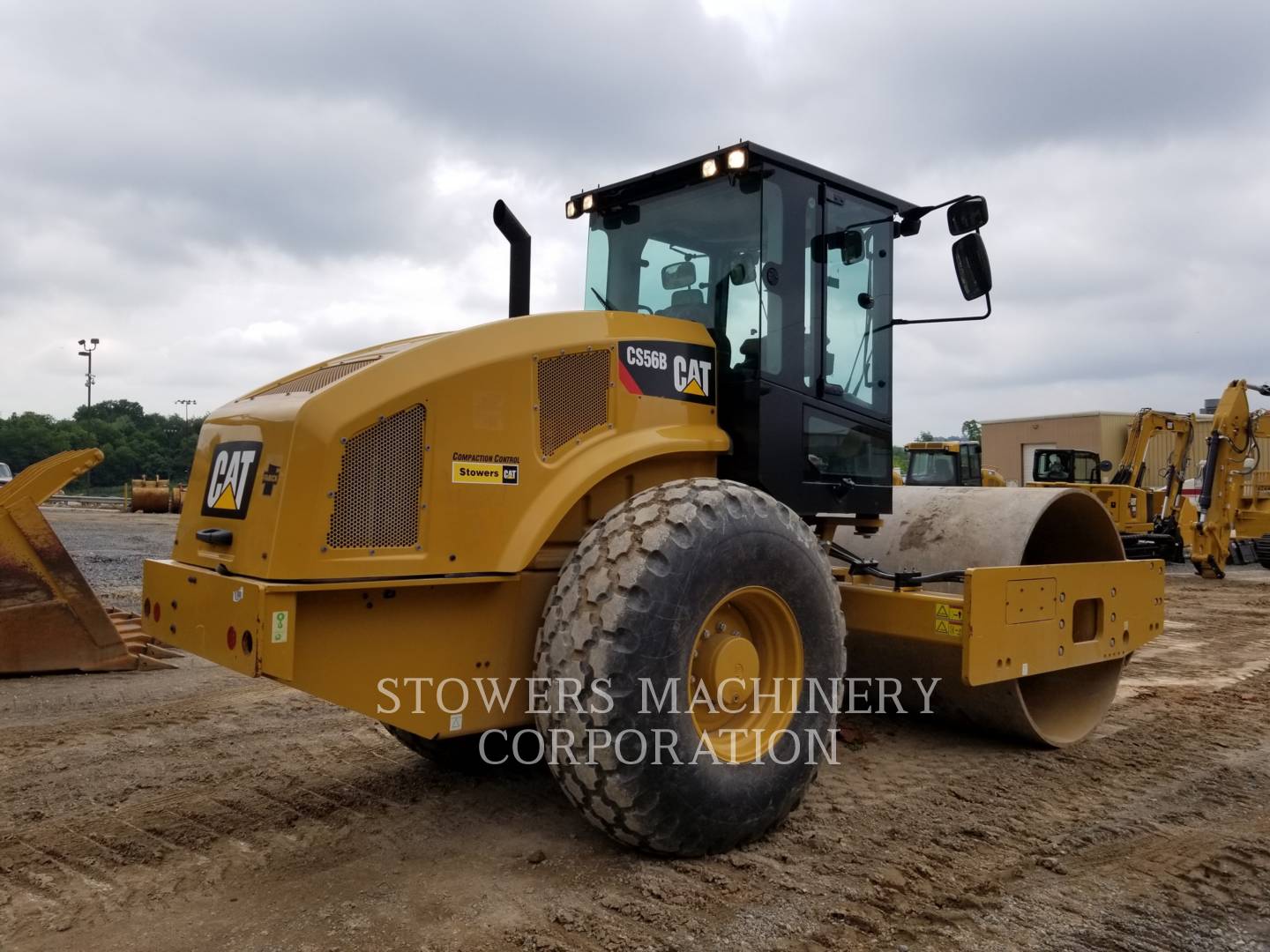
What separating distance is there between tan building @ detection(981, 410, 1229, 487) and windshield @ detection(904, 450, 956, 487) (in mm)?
12542

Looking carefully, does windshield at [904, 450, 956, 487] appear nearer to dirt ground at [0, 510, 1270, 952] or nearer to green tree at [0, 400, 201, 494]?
dirt ground at [0, 510, 1270, 952]

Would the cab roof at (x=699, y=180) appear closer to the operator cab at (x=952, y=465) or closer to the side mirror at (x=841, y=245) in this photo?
the side mirror at (x=841, y=245)

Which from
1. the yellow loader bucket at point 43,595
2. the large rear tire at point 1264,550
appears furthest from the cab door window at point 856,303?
the large rear tire at point 1264,550

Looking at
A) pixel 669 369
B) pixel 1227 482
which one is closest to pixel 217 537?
pixel 669 369

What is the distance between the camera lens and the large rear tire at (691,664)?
312cm

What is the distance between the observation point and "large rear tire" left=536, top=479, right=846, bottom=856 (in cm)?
312

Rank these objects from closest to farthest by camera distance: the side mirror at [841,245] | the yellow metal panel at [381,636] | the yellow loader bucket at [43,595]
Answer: the yellow metal panel at [381,636], the side mirror at [841,245], the yellow loader bucket at [43,595]

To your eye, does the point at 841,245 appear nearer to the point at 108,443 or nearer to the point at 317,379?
the point at 317,379

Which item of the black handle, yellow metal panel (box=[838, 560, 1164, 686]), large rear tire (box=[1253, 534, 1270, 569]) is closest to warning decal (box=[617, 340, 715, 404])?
yellow metal panel (box=[838, 560, 1164, 686])

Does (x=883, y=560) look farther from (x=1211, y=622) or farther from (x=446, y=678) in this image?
(x=1211, y=622)

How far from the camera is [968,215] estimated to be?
4289 mm

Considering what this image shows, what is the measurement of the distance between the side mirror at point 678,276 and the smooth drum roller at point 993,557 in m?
1.79

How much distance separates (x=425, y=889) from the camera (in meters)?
3.17

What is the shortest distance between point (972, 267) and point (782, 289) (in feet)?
2.73
